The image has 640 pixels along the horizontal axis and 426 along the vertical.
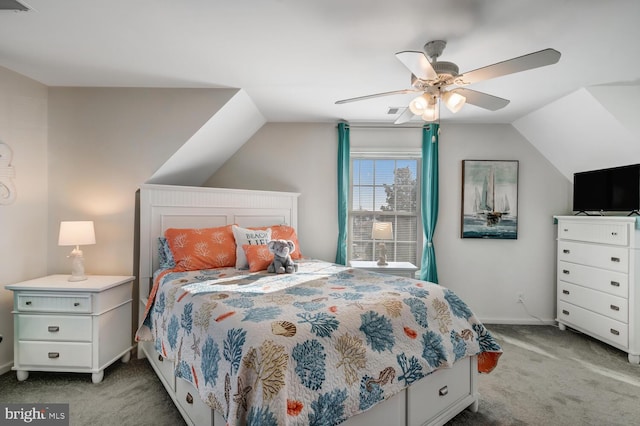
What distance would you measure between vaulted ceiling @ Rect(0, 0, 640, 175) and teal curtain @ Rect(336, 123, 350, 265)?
672 mm

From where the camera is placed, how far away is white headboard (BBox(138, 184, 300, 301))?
277cm

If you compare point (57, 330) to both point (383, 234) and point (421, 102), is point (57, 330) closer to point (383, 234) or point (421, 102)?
point (383, 234)

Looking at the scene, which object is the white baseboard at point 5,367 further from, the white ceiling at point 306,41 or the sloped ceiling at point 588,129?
the sloped ceiling at point 588,129

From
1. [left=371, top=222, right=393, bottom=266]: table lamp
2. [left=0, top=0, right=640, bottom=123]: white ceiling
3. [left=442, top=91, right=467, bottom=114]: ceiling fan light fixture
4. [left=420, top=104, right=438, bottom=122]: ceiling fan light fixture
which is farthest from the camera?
[left=371, top=222, right=393, bottom=266]: table lamp

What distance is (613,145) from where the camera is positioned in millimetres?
3012

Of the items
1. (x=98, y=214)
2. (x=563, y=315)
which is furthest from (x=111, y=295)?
(x=563, y=315)

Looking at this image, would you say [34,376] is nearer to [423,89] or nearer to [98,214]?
[98,214]

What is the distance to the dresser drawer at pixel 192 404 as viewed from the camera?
1.54 metres

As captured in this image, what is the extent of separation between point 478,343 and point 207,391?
162 cm

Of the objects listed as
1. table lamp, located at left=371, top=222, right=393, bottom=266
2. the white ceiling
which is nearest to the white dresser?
the white ceiling

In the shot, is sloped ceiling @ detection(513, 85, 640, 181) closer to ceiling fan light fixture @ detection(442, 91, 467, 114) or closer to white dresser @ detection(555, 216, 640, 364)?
white dresser @ detection(555, 216, 640, 364)

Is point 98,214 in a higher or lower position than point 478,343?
higher

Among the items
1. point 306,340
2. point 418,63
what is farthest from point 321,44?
point 306,340

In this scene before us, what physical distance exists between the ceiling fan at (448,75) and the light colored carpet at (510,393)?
200 cm
